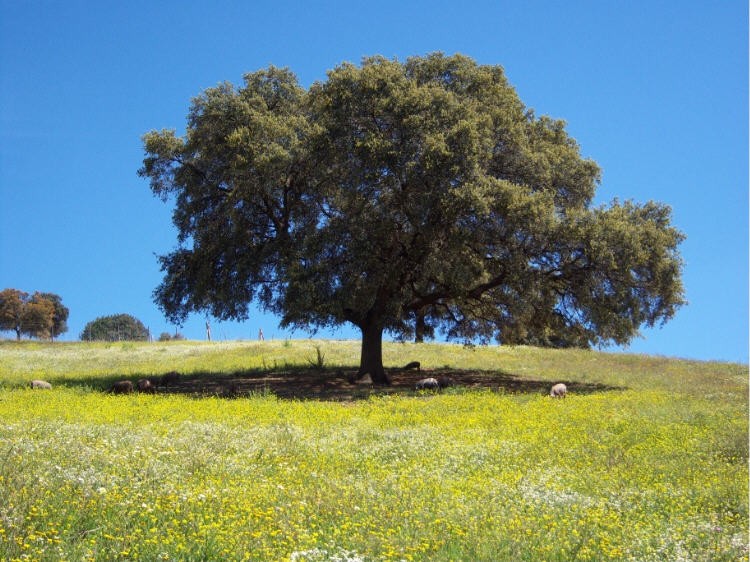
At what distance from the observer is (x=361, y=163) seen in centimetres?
3088

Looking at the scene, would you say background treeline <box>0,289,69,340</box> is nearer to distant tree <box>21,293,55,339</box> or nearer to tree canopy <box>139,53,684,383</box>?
distant tree <box>21,293,55,339</box>

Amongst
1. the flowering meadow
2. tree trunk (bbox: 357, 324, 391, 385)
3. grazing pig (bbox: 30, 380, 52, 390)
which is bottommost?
the flowering meadow

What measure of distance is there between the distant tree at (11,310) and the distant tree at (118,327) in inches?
654

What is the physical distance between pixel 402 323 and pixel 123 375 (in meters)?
15.8

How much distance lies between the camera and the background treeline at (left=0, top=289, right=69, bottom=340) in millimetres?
97375

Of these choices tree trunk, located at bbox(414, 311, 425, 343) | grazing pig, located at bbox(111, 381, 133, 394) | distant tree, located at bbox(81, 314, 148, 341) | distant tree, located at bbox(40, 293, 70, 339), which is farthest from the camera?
distant tree, located at bbox(81, 314, 148, 341)

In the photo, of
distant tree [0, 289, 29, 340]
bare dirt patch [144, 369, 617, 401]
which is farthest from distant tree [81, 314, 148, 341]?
bare dirt patch [144, 369, 617, 401]

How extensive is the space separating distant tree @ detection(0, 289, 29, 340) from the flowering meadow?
3191 inches

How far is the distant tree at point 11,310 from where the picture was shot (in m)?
96.9

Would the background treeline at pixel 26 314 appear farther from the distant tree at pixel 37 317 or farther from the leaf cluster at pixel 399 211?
the leaf cluster at pixel 399 211

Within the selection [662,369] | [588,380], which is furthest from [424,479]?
[662,369]

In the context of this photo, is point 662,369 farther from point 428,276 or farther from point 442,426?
point 442,426

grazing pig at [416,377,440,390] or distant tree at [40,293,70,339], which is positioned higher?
distant tree at [40,293,70,339]

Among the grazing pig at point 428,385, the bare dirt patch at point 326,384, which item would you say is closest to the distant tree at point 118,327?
the bare dirt patch at point 326,384
